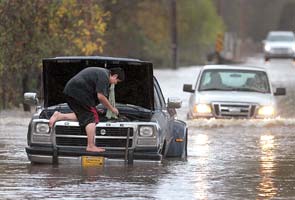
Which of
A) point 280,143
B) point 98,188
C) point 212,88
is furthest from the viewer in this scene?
point 212,88

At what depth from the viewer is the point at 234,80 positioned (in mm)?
23719

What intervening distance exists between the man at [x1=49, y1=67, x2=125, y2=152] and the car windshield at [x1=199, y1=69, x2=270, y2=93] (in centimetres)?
885

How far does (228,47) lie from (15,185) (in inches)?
2389

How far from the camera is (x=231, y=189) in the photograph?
12.9 m

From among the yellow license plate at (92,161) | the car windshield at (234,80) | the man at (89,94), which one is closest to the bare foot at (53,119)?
the man at (89,94)

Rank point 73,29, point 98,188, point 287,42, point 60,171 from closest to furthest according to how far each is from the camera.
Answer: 1. point 98,188
2. point 60,171
3. point 73,29
4. point 287,42

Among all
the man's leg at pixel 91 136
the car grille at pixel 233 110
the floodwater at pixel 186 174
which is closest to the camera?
the floodwater at pixel 186 174

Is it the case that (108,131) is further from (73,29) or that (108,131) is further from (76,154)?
(73,29)

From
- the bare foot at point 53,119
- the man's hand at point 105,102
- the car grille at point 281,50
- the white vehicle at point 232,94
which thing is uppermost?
the man's hand at point 105,102

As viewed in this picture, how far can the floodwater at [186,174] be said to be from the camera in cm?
1242

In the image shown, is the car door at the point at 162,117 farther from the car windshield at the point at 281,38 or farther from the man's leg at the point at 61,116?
the car windshield at the point at 281,38

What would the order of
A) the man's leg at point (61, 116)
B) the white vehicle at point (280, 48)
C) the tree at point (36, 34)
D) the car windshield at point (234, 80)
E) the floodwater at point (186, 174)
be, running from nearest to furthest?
1. the floodwater at point (186, 174)
2. the man's leg at point (61, 116)
3. the car windshield at point (234, 80)
4. the tree at point (36, 34)
5. the white vehicle at point (280, 48)

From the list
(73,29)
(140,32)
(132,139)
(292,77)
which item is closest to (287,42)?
(140,32)

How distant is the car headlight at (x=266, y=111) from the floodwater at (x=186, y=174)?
1.44 meters
